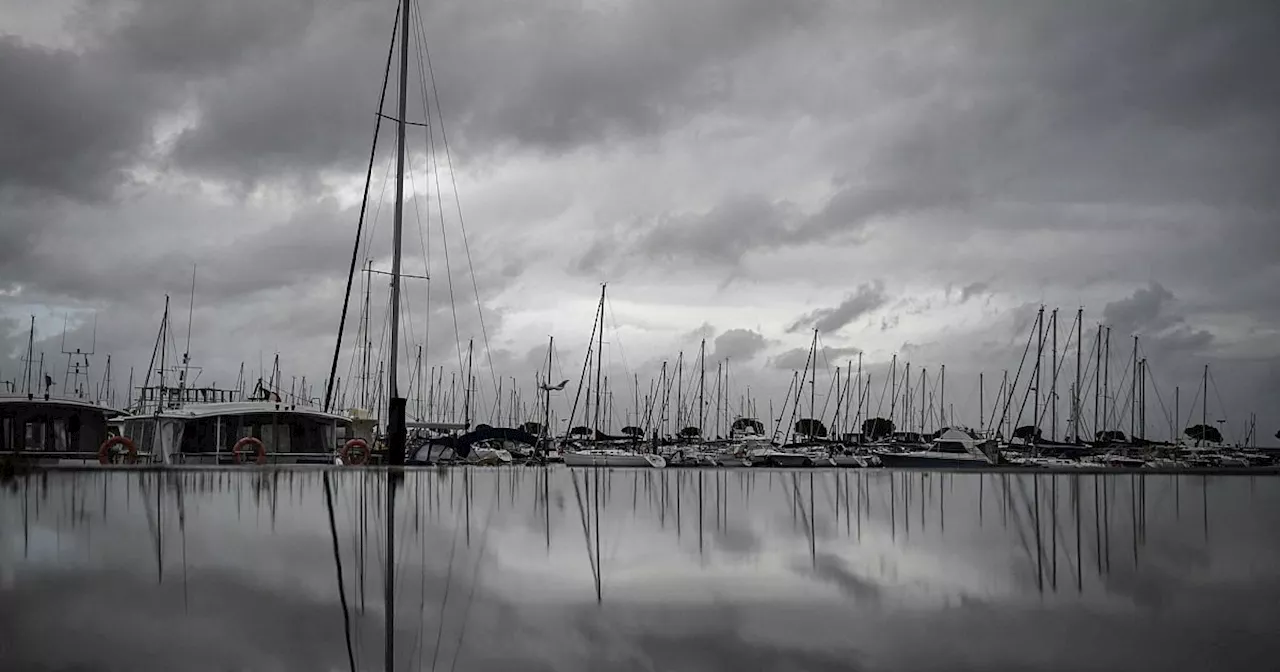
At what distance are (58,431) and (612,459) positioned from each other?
33.6 meters

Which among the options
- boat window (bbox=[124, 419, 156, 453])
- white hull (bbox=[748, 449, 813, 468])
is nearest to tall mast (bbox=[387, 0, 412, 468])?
boat window (bbox=[124, 419, 156, 453])

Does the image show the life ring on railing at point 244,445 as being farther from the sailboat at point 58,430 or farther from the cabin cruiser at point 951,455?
the cabin cruiser at point 951,455

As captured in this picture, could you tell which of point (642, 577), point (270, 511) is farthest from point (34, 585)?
point (270, 511)

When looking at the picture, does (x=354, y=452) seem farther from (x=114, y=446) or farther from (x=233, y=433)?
(x=114, y=446)

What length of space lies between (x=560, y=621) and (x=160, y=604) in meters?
2.91

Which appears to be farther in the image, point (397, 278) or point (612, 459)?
point (612, 459)

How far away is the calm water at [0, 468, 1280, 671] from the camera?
21.7 feet

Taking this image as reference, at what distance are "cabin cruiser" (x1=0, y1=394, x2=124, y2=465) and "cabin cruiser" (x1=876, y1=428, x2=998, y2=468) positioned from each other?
1842 inches

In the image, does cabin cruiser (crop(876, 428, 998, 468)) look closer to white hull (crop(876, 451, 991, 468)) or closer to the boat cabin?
white hull (crop(876, 451, 991, 468))

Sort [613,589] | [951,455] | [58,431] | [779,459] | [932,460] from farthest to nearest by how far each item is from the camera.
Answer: [779,459] → [951,455] → [932,460] → [58,431] → [613,589]

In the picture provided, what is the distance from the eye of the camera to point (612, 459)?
2662 inches

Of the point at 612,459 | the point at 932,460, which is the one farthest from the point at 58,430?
the point at 932,460

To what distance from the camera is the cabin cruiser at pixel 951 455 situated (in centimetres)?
6812

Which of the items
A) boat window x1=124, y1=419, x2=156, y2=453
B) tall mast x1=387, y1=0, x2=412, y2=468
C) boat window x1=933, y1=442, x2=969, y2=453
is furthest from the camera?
boat window x1=933, y1=442, x2=969, y2=453
